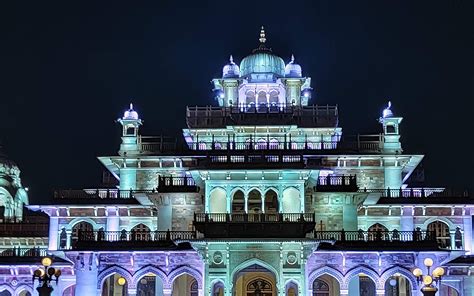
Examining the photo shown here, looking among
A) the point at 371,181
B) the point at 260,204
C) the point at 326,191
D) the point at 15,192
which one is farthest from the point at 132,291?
the point at 15,192

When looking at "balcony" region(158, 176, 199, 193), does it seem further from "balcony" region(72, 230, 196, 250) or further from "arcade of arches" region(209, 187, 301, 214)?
"balcony" region(72, 230, 196, 250)

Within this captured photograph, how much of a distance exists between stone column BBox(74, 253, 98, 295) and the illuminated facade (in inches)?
2.7

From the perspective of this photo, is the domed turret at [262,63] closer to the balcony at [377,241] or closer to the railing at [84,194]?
the railing at [84,194]

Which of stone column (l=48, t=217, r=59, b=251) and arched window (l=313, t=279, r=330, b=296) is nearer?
arched window (l=313, t=279, r=330, b=296)

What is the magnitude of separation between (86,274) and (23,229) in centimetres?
2483

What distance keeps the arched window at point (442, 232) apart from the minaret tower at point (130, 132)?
2376cm

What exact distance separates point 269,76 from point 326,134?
769 centimetres

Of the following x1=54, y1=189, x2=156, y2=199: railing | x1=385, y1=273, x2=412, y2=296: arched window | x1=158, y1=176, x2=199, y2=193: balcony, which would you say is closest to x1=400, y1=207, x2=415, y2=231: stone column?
x1=385, y1=273, x2=412, y2=296: arched window

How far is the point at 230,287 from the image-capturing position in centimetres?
5103

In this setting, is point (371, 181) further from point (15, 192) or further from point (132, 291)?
point (15, 192)

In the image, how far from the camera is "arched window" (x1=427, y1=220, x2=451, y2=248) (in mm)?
59719

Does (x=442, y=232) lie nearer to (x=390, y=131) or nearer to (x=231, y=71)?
(x=390, y=131)

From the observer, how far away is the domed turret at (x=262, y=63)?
68.6 metres

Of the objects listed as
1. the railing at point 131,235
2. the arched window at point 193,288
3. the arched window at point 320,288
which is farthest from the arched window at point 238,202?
the arched window at point 320,288
